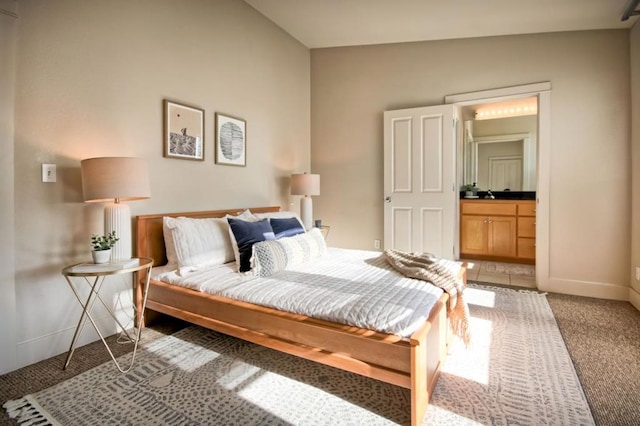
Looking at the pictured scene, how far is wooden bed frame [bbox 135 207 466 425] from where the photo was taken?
1.42m

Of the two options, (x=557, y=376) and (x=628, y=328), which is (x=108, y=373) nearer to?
Answer: (x=557, y=376)

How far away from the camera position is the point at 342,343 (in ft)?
5.18

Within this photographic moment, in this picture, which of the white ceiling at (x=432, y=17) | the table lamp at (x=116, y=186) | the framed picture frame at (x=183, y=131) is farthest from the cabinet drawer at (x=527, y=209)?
the table lamp at (x=116, y=186)

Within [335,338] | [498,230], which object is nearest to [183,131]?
[335,338]

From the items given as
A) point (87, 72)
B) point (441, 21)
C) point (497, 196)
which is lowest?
point (497, 196)

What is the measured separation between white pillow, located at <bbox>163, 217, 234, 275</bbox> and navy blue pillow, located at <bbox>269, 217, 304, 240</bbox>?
413 millimetres

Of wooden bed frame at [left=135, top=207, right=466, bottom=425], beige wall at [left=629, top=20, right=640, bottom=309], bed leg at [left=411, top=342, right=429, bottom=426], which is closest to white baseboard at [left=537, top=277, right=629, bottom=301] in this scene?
beige wall at [left=629, top=20, right=640, bottom=309]

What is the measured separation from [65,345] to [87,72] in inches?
73.3

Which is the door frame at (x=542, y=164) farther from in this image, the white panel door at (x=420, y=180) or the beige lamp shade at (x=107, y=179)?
the beige lamp shade at (x=107, y=179)

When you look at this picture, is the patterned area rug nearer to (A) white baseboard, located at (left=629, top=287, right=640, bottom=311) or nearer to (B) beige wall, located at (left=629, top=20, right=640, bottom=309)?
(A) white baseboard, located at (left=629, top=287, right=640, bottom=311)

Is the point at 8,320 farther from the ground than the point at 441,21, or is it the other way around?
the point at 441,21

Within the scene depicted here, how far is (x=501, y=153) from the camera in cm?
573

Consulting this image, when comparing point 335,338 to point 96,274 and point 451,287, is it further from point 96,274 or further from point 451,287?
point 96,274

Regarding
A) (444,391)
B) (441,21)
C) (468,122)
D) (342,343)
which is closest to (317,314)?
(342,343)
